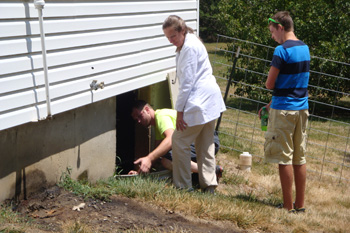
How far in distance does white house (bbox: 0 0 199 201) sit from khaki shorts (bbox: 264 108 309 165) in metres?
1.72

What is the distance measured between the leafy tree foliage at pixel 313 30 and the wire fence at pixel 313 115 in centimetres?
3

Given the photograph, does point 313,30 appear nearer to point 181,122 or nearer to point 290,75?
point 290,75

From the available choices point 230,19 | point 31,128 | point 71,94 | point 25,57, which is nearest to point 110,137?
point 71,94

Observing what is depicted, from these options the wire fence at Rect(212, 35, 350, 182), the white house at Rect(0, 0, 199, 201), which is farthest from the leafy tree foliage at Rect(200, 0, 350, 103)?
the white house at Rect(0, 0, 199, 201)

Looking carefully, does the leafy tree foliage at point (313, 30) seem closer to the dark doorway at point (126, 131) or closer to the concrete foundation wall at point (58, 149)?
the dark doorway at point (126, 131)

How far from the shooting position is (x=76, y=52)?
15.3ft

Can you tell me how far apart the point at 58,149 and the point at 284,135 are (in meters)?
2.18

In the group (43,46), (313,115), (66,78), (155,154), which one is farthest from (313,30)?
(43,46)

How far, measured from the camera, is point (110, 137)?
5527 millimetres

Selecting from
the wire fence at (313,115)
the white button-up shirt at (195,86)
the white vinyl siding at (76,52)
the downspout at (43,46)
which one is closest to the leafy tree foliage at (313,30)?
the wire fence at (313,115)

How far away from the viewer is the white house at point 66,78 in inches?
156

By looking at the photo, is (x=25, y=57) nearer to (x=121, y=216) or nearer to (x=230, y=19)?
(x=121, y=216)

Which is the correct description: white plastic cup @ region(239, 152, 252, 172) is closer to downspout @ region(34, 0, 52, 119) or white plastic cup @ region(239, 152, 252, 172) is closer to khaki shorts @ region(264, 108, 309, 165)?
khaki shorts @ region(264, 108, 309, 165)

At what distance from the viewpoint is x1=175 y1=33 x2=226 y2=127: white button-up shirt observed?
4758 mm
